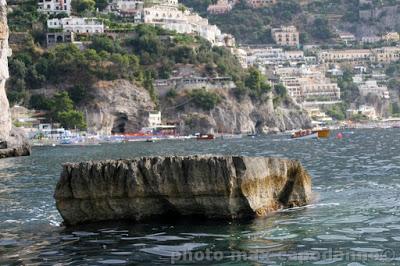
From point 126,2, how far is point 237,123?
142ft

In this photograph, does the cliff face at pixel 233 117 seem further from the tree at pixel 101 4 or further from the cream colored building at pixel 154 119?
the tree at pixel 101 4

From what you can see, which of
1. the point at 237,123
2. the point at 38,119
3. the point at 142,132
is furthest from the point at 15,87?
the point at 237,123

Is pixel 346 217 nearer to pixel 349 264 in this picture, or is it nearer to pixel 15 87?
pixel 349 264

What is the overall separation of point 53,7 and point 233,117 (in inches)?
1618

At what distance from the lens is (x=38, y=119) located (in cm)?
13462

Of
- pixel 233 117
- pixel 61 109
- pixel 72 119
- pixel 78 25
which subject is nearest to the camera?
pixel 72 119

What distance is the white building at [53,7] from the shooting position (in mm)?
167250

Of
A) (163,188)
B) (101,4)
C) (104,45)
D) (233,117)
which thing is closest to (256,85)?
(233,117)

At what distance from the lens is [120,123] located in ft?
479

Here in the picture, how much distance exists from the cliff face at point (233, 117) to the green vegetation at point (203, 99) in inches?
36.2

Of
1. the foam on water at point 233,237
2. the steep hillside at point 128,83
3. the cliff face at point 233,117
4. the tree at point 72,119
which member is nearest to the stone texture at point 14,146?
the tree at point 72,119

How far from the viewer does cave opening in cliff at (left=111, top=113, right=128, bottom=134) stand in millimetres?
143875

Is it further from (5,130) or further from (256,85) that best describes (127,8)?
(5,130)

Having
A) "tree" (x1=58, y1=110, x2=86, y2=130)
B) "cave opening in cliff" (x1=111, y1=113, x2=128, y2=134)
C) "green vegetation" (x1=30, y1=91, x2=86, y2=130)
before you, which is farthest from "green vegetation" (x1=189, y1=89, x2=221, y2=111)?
"tree" (x1=58, y1=110, x2=86, y2=130)
